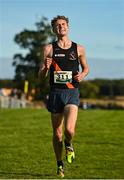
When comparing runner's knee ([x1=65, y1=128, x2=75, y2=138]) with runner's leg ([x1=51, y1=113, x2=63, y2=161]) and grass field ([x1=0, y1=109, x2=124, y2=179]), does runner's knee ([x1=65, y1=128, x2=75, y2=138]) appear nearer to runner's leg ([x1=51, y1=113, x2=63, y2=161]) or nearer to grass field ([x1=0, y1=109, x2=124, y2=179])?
runner's leg ([x1=51, y1=113, x2=63, y2=161])

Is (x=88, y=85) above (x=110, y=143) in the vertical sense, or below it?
below

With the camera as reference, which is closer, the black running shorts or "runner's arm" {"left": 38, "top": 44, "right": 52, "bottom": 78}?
"runner's arm" {"left": 38, "top": 44, "right": 52, "bottom": 78}

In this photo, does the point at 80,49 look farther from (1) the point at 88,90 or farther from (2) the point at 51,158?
(1) the point at 88,90

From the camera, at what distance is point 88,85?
5148 inches

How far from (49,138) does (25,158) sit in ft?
17.6

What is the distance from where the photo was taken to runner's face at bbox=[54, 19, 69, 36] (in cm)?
953

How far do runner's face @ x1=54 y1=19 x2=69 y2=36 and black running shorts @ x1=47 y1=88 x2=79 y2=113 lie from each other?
34.4 inches

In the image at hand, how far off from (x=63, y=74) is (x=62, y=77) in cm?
5

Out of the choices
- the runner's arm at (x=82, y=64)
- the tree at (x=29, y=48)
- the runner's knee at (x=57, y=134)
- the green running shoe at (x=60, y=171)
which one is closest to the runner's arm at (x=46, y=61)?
the runner's arm at (x=82, y=64)

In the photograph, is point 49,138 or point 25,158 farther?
point 49,138

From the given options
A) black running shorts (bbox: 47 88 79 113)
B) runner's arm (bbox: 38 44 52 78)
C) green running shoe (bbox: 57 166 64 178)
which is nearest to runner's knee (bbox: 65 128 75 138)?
black running shorts (bbox: 47 88 79 113)

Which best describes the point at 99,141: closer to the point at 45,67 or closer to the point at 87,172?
the point at 87,172

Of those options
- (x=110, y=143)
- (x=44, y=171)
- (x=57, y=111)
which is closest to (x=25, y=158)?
(x=44, y=171)

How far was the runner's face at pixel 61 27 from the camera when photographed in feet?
31.3
